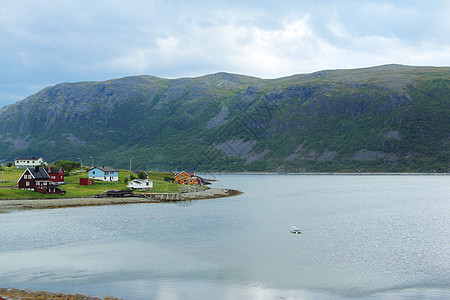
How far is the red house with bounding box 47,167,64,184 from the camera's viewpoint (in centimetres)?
11500

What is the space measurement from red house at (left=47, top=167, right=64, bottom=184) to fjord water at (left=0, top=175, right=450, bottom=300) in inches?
1477

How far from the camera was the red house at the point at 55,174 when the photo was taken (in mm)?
115000

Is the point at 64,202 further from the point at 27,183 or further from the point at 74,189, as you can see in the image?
the point at 74,189

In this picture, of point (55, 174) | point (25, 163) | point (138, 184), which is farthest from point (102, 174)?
point (25, 163)

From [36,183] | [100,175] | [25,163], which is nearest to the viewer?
[36,183]

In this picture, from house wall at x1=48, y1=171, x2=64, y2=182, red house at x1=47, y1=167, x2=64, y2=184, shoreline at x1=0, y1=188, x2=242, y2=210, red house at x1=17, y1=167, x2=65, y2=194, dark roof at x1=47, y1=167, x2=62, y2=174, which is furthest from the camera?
house wall at x1=48, y1=171, x2=64, y2=182

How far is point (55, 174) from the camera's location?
383 ft

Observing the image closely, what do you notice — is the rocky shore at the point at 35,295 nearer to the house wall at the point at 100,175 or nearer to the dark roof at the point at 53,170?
the dark roof at the point at 53,170

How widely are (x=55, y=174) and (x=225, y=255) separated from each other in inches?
3392

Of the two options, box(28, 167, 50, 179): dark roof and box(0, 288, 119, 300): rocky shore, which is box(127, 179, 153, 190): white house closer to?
box(28, 167, 50, 179): dark roof

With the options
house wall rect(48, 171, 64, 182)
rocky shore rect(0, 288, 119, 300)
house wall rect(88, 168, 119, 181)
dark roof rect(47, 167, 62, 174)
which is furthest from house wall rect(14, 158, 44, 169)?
rocky shore rect(0, 288, 119, 300)

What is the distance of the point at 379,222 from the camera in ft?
242

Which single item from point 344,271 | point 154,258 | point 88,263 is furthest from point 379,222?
point 88,263

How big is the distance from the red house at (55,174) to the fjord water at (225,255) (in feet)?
123
